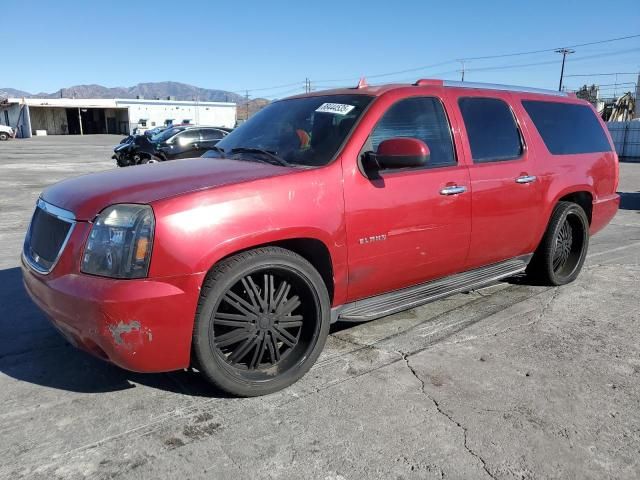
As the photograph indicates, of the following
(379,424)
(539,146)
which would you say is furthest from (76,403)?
(539,146)

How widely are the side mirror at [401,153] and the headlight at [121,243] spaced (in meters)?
1.46

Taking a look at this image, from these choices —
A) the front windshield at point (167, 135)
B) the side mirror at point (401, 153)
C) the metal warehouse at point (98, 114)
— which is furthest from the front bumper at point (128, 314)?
the metal warehouse at point (98, 114)

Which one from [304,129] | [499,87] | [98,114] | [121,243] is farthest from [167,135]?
[98,114]

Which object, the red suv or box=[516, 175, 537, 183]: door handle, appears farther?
box=[516, 175, 537, 183]: door handle

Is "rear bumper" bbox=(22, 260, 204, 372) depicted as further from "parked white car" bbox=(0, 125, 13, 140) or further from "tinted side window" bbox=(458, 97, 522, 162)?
"parked white car" bbox=(0, 125, 13, 140)

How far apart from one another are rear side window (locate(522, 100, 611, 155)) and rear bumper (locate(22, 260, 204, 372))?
11.4 ft

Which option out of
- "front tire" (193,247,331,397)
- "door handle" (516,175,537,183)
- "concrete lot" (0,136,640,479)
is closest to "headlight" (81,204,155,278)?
"front tire" (193,247,331,397)

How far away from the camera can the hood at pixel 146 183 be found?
2771mm

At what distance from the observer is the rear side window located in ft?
15.5

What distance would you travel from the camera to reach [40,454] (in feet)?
8.18

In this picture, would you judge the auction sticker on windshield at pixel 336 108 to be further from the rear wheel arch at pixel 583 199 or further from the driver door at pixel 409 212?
the rear wheel arch at pixel 583 199

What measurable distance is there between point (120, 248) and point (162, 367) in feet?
2.18

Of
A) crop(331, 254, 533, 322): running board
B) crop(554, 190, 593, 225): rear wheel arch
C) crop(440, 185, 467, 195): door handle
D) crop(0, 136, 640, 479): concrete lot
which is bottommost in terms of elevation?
crop(0, 136, 640, 479): concrete lot

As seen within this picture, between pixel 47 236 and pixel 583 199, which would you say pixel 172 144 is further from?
pixel 47 236
